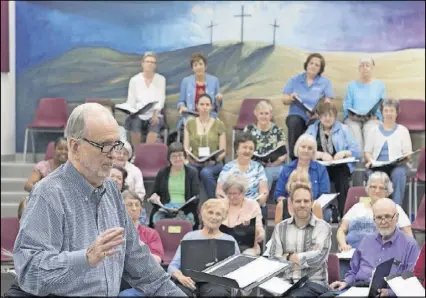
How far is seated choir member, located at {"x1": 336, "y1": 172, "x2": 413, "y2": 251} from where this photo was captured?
21.6 ft

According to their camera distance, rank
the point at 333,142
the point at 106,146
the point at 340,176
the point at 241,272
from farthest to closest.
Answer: the point at 333,142
the point at 340,176
the point at 241,272
the point at 106,146

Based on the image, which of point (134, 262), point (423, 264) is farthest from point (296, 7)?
point (134, 262)

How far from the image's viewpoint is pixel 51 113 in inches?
389

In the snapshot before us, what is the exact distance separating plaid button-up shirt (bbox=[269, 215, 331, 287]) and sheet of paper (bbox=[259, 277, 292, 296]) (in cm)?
10

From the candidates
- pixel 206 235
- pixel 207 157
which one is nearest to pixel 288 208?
pixel 206 235

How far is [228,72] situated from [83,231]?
7.70 meters

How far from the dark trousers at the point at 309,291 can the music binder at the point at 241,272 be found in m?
1.78

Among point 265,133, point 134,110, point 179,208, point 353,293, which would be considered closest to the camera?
point 353,293

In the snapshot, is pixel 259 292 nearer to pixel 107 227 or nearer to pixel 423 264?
pixel 423 264

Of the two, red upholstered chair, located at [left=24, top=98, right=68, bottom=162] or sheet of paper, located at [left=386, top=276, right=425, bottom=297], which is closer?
sheet of paper, located at [left=386, top=276, right=425, bottom=297]

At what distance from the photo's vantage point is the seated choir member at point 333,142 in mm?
7848

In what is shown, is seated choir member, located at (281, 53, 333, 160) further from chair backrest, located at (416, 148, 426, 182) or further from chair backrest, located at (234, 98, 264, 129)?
chair backrest, located at (416, 148, 426, 182)

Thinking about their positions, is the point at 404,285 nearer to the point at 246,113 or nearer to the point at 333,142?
the point at 333,142

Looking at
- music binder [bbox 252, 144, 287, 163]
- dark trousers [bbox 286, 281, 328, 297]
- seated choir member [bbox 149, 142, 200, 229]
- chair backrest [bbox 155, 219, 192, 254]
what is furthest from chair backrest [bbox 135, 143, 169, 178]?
dark trousers [bbox 286, 281, 328, 297]
